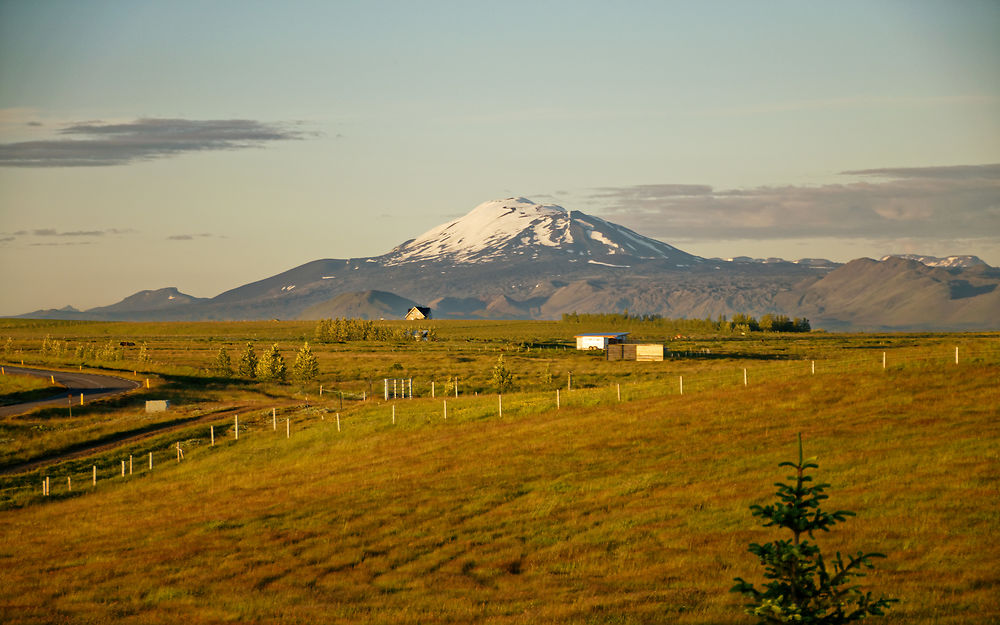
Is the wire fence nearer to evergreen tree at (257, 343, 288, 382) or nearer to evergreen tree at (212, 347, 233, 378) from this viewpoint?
evergreen tree at (257, 343, 288, 382)

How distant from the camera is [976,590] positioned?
24.0 m

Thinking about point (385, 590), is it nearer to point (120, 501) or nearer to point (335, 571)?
point (335, 571)

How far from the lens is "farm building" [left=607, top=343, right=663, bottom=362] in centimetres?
13532

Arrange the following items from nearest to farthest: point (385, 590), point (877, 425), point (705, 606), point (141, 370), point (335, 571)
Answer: point (705, 606), point (385, 590), point (335, 571), point (877, 425), point (141, 370)

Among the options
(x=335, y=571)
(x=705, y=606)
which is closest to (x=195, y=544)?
(x=335, y=571)

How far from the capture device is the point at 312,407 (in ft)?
282

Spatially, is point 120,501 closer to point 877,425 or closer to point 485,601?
point 485,601

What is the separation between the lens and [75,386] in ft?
362

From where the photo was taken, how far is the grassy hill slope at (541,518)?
85.9 feet

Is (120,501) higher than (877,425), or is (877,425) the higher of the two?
(877,425)

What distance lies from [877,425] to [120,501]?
39.2m

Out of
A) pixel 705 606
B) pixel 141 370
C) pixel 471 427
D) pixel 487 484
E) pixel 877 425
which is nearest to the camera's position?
pixel 705 606

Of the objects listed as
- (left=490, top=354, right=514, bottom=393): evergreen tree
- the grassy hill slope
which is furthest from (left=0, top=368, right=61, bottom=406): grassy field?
(left=490, top=354, right=514, bottom=393): evergreen tree

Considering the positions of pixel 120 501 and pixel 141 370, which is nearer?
pixel 120 501
